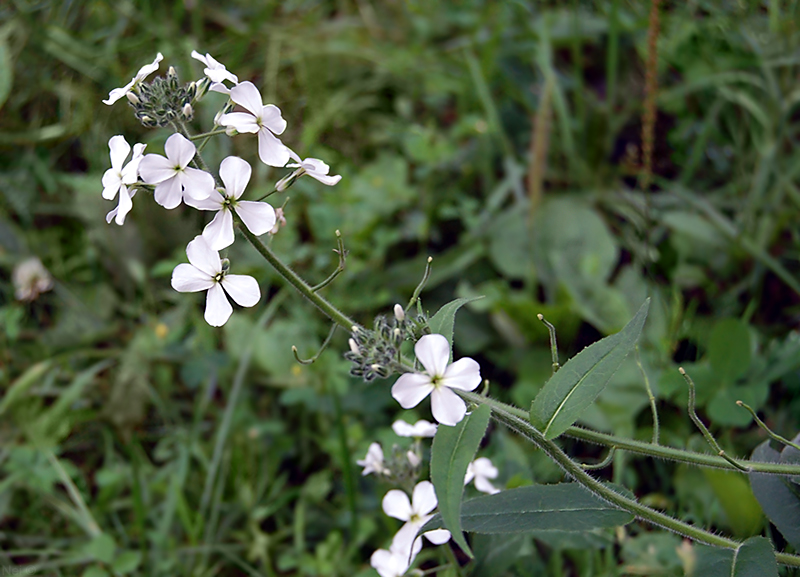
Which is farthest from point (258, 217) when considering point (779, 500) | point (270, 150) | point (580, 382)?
point (779, 500)

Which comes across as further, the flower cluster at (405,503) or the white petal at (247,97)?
the flower cluster at (405,503)

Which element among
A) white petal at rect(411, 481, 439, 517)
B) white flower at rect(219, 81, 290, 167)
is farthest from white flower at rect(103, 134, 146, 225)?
white petal at rect(411, 481, 439, 517)

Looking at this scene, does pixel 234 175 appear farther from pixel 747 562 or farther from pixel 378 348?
pixel 747 562

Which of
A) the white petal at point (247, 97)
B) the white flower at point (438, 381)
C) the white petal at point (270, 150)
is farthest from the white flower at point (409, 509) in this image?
the white petal at point (247, 97)

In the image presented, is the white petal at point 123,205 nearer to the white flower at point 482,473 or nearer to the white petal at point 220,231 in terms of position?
the white petal at point 220,231

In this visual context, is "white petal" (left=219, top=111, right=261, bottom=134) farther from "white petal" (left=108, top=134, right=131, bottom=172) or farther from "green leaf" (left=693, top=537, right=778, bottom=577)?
"green leaf" (left=693, top=537, right=778, bottom=577)

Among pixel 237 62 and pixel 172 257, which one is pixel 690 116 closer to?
pixel 237 62

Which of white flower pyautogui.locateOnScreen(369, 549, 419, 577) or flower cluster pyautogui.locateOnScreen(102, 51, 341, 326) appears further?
white flower pyautogui.locateOnScreen(369, 549, 419, 577)
